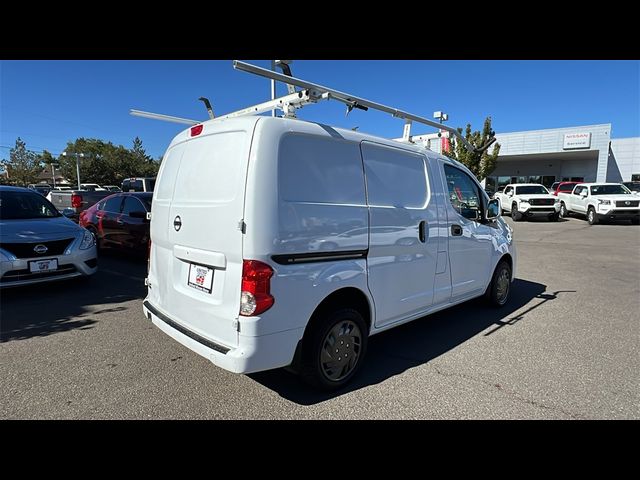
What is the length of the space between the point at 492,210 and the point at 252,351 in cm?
391

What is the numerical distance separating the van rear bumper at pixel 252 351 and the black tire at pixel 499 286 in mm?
3531

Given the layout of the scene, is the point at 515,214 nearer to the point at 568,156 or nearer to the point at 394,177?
the point at 394,177

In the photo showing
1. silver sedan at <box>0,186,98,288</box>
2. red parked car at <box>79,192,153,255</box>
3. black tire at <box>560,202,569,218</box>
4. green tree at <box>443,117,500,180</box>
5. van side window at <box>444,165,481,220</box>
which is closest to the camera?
van side window at <box>444,165,481,220</box>

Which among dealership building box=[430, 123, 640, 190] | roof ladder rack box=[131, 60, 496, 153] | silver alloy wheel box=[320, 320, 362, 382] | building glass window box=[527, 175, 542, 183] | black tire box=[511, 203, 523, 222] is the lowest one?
silver alloy wheel box=[320, 320, 362, 382]

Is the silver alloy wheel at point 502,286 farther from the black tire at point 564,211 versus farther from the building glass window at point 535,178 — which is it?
the building glass window at point 535,178

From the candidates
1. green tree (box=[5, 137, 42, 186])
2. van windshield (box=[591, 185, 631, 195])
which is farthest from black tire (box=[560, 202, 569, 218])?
green tree (box=[5, 137, 42, 186])

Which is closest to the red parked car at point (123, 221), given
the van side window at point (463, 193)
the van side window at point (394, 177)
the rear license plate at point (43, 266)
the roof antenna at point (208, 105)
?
the rear license plate at point (43, 266)

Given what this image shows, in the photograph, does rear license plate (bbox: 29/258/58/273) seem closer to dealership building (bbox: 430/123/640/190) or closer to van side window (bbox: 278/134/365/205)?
van side window (bbox: 278/134/365/205)

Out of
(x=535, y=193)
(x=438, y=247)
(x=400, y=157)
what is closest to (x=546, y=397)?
(x=438, y=247)

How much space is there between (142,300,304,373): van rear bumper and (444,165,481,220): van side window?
2603 mm

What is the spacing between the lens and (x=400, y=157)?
3.61 metres

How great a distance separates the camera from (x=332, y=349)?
2.99 meters

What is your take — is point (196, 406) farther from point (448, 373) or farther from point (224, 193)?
point (448, 373)

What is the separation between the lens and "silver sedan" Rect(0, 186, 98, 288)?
16.5 feet
